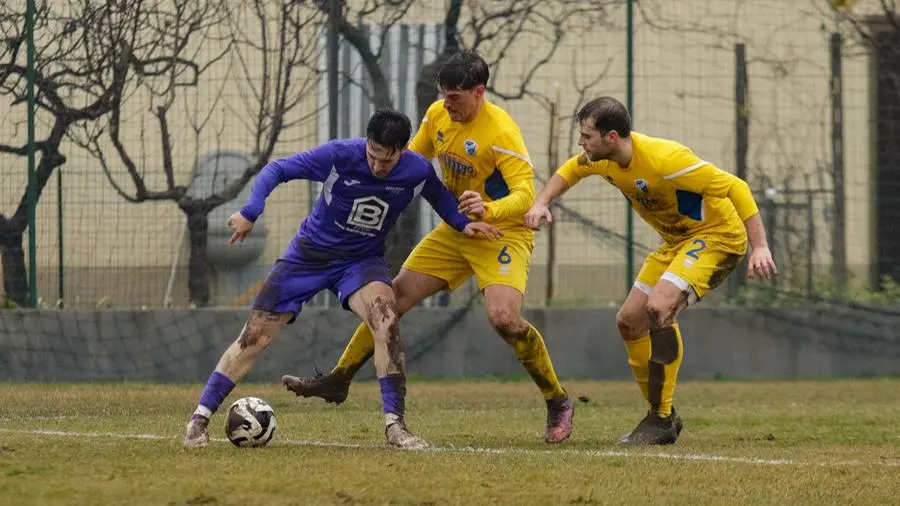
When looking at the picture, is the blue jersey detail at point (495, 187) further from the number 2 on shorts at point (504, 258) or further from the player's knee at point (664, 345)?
the player's knee at point (664, 345)

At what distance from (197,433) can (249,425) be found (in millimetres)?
297

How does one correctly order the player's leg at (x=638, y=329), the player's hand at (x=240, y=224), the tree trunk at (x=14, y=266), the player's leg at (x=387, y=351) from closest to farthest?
the player's hand at (x=240, y=224) < the player's leg at (x=387, y=351) < the player's leg at (x=638, y=329) < the tree trunk at (x=14, y=266)

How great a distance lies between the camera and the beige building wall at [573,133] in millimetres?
15188

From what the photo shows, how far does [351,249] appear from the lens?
8906 millimetres

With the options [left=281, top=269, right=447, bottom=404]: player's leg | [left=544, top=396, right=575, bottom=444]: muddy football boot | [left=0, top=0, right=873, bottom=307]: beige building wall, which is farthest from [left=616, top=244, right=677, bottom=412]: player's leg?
[left=0, top=0, right=873, bottom=307]: beige building wall

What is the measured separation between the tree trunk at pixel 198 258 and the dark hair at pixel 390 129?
7.06 metres

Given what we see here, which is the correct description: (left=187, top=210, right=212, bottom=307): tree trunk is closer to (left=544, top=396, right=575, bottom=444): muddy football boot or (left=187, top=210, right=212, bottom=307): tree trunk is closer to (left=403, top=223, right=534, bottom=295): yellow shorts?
(left=403, top=223, right=534, bottom=295): yellow shorts

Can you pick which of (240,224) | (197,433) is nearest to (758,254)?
(240,224)

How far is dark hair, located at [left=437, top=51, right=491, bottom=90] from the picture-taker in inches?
360

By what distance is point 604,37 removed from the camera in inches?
627

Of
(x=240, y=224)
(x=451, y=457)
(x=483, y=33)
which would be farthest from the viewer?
(x=483, y=33)

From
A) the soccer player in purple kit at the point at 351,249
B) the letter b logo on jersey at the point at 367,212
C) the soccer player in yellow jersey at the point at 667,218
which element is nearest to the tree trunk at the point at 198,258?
the soccer player in yellow jersey at the point at 667,218

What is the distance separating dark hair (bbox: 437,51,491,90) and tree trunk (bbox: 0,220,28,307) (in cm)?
711

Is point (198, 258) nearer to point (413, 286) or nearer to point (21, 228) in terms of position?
point (21, 228)
